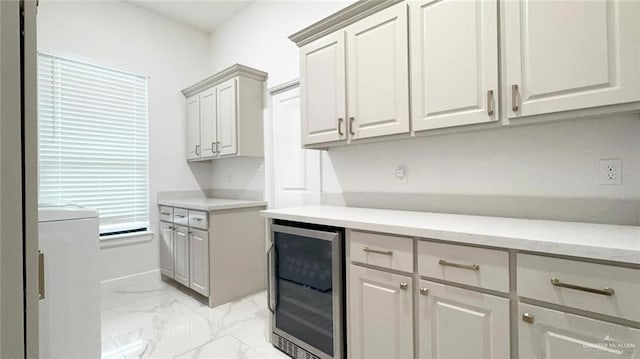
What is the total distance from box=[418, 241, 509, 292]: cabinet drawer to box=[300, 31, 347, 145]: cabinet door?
3.53ft

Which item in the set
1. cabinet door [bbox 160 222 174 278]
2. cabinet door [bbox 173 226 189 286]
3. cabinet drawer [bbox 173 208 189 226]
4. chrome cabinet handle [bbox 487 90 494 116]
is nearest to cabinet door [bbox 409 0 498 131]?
chrome cabinet handle [bbox 487 90 494 116]

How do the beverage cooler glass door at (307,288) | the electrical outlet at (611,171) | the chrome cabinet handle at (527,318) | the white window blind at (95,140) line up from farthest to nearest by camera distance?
the white window blind at (95,140) < the beverage cooler glass door at (307,288) < the electrical outlet at (611,171) < the chrome cabinet handle at (527,318)

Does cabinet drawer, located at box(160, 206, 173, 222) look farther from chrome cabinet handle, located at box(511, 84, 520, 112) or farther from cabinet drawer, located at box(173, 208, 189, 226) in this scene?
chrome cabinet handle, located at box(511, 84, 520, 112)

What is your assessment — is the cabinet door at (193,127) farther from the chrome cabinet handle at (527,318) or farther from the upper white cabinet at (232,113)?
the chrome cabinet handle at (527,318)

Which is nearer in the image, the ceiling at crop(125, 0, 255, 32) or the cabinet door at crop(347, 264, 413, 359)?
the cabinet door at crop(347, 264, 413, 359)

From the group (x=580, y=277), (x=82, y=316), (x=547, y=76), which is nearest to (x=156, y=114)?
(x=82, y=316)

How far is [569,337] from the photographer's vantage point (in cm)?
109

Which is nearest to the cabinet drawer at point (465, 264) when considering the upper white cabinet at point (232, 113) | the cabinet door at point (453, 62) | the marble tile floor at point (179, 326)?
the cabinet door at point (453, 62)

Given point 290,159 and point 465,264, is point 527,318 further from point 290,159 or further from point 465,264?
point 290,159

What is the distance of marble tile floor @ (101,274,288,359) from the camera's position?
2113mm

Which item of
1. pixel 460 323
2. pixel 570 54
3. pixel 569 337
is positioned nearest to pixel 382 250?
pixel 460 323

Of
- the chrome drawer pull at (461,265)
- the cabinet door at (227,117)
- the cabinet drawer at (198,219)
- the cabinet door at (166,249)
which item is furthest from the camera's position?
the cabinet door at (166,249)

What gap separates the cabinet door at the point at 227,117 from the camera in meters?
3.20

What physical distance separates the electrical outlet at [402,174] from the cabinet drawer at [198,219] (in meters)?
1.73
